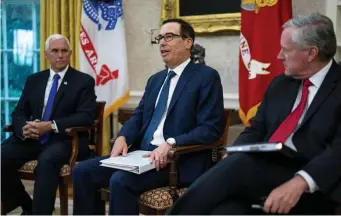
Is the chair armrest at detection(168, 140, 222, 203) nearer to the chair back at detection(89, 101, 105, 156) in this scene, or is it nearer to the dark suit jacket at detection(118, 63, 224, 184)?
the dark suit jacket at detection(118, 63, 224, 184)

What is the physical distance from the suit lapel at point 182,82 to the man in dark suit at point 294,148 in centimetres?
54

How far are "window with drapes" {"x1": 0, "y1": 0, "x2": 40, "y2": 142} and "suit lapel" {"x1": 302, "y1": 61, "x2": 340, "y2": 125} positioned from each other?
3.24 metres

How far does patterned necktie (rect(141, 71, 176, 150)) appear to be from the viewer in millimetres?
2865

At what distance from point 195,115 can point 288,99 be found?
2.00ft

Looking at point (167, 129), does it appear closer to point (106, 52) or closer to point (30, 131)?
point (30, 131)

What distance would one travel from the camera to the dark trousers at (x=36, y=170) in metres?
3.15

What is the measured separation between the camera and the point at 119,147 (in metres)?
2.79

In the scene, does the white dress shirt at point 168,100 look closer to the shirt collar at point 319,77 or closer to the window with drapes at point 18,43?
the shirt collar at point 319,77

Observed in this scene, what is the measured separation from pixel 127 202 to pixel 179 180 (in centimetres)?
30

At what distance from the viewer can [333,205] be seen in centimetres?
207

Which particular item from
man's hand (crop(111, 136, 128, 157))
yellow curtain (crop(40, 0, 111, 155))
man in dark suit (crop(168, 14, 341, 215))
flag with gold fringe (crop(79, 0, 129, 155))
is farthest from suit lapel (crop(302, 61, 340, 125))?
yellow curtain (crop(40, 0, 111, 155))

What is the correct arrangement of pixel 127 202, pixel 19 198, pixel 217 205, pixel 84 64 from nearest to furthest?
pixel 217 205
pixel 127 202
pixel 19 198
pixel 84 64

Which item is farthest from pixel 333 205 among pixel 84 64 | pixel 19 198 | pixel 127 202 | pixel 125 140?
pixel 84 64

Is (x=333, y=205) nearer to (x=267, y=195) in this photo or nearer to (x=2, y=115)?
(x=267, y=195)
